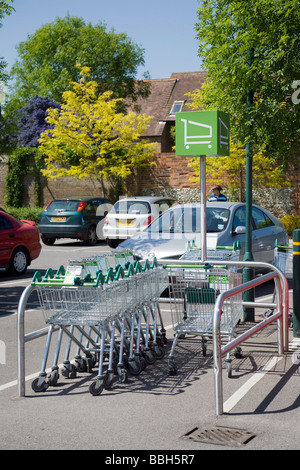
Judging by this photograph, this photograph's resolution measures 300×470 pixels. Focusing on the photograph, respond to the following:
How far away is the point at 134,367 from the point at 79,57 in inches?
1609

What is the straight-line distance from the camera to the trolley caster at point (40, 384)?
6.20 m

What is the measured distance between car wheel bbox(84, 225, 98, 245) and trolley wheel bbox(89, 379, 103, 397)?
16.3 metres

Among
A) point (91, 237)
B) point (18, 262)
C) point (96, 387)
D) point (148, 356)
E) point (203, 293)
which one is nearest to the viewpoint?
point (96, 387)

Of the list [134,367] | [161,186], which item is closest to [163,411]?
[134,367]

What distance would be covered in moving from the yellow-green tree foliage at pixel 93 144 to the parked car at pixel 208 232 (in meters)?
16.4

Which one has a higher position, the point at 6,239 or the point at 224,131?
the point at 224,131

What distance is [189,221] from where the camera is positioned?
12.8m

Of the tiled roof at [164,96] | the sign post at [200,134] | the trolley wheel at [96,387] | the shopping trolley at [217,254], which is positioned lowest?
the trolley wheel at [96,387]

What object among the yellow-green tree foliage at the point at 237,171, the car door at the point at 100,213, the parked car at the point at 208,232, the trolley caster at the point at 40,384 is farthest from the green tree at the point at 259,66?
the yellow-green tree foliage at the point at 237,171

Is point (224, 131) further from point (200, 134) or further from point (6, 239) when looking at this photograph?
point (6, 239)

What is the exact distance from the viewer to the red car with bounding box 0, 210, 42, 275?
46.8 ft

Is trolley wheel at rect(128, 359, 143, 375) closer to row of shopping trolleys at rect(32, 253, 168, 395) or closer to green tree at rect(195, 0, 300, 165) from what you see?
row of shopping trolleys at rect(32, 253, 168, 395)

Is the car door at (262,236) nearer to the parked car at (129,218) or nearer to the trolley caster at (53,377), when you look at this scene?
the trolley caster at (53,377)
